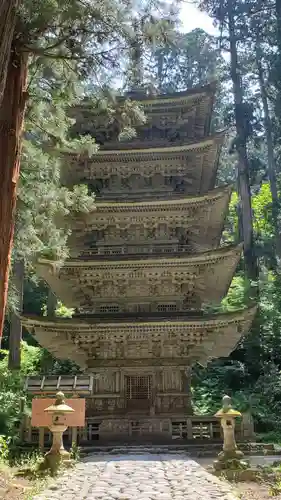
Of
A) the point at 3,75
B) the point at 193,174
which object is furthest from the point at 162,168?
the point at 3,75

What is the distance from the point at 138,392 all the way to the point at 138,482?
6369 millimetres

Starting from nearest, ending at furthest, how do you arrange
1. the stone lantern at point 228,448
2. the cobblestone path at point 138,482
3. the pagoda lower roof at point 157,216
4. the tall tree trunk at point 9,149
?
the tall tree trunk at point 9,149
the cobblestone path at point 138,482
the stone lantern at point 228,448
the pagoda lower roof at point 157,216

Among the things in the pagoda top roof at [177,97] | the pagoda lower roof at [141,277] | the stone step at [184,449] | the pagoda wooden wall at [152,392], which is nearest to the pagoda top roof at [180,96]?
the pagoda top roof at [177,97]

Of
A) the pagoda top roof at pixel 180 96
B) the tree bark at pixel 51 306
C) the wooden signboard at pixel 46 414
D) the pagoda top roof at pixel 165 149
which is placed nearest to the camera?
the wooden signboard at pixel 46 414

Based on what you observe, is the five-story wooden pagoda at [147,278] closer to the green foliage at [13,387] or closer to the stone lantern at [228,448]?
the green foliage at [13,387]

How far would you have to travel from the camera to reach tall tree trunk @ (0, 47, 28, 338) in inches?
242

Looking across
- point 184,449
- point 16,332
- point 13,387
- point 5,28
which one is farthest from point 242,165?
point 5,28

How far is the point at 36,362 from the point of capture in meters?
21.0

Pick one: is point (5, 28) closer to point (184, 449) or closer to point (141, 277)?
point (141, 277)

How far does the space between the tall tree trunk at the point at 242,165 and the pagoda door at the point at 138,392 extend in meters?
10.2

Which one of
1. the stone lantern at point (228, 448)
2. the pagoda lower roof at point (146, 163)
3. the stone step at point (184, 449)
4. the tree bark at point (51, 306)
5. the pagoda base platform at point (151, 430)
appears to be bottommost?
the stone step at point (184, 449)

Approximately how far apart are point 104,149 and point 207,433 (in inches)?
344

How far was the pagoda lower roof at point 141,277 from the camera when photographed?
13633 millimetres

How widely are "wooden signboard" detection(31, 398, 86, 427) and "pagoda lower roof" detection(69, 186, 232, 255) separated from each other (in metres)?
5.60
